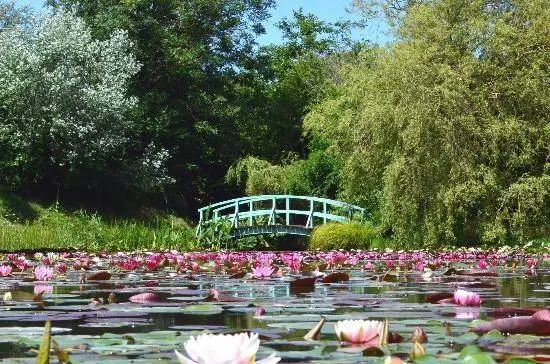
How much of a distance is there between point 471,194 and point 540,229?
1814 millimetres

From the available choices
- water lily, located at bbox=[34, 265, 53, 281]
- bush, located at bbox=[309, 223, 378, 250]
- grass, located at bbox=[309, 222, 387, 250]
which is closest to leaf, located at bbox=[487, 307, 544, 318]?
water lily, located at bbox=[34, 265, 53, 281]

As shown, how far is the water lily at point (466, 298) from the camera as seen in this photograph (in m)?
2.91

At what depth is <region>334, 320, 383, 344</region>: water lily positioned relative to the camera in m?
1.90

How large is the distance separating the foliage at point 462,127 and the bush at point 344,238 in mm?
1582

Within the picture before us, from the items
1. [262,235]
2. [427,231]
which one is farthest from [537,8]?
[262,235]

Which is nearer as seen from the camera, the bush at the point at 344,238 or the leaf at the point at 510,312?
the leaf at the point at 510,312

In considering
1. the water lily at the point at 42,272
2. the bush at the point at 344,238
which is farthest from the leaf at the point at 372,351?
the bush at the point at 344,238

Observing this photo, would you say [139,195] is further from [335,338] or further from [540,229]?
[335,338]

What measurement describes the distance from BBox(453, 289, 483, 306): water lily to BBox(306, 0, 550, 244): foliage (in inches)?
552

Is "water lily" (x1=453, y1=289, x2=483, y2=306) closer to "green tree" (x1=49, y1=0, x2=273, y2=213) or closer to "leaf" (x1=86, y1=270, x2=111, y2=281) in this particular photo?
"leaf" (x1=86, y1=270, x2=111, y2=281)

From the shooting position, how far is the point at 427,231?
17.8 meters

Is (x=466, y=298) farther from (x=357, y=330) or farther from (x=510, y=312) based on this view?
(x=357, y=330)

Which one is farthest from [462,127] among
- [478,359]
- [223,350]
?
[223,350]

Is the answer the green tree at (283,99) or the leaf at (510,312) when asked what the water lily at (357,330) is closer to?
the leaf at (510,312)
